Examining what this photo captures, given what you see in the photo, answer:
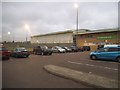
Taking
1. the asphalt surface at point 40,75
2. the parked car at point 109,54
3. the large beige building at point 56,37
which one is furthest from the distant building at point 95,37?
the asphalt surface at point 40,75

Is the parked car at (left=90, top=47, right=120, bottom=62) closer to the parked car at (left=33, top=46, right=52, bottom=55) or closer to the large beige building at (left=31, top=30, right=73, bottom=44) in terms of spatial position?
the parked car at (left=33, top=46, right=52, bottom=55)

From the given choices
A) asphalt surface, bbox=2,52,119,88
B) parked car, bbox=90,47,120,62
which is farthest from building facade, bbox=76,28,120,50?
asphalt surface, bbox=2,52,119,88

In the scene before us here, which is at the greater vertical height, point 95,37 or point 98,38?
point 95,37

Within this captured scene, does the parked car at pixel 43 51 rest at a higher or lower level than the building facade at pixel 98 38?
lower

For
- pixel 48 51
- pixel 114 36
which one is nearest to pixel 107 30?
pixel 114 36

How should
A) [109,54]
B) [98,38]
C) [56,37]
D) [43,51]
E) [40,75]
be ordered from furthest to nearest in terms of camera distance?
[56,37] < [98,38] < [43,51] < [109,54] < [40,75]

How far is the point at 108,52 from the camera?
1784cm

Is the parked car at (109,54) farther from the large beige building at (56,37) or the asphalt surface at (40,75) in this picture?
the large beige building at (56,37)

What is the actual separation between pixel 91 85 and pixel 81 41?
47.2 metres

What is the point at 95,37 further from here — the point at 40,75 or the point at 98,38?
the point at 40,75

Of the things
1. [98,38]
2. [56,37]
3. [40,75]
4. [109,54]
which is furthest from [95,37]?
[40,75]

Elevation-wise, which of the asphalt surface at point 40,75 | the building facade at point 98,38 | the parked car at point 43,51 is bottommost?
the asphalt surface at point 40,75

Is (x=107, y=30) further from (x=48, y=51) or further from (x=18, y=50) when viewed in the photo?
(x=18, y=50)

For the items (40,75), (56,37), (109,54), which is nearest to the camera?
(40,75)
